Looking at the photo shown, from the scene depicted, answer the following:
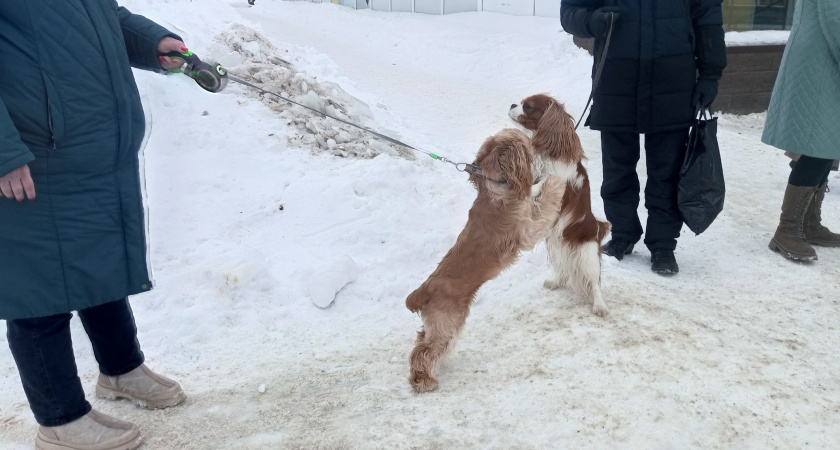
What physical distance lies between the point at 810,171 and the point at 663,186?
4.10 feet

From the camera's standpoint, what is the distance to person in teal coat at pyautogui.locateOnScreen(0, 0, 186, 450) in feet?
7.86

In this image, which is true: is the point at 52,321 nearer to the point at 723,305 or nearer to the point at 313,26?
the point at 723,305

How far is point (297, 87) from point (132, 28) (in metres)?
4.20

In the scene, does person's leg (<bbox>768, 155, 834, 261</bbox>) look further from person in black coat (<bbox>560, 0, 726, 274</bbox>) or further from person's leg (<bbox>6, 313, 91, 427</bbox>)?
person's leg (<bbox>6, 313, 91, 427</bbox>)

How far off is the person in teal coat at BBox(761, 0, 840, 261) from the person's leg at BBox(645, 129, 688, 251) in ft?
3.11

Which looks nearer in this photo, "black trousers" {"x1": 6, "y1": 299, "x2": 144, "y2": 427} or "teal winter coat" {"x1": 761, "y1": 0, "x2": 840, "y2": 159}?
"black trousers" {"x1": 6, "y1": 299, "x2": 144, "y2": 427}

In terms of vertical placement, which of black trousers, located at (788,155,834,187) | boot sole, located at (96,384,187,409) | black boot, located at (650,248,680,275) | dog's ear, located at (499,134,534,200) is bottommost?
black boot, located at (650,248,680,275)

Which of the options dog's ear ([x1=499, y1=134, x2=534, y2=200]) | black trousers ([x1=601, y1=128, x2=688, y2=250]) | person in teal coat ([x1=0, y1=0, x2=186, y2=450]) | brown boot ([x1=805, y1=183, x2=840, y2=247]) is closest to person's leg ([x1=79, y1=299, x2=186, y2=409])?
person in teal coat ([x1=0, y1=0, x2=186, y2=450])

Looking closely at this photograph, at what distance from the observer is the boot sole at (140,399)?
10.5 ft

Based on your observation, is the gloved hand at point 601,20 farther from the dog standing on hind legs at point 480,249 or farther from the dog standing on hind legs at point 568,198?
the dog standing on hind legs at point 480,249

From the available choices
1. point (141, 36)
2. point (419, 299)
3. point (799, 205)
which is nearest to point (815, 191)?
point (799, 205)

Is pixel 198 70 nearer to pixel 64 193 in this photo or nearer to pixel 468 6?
pixel 64 193

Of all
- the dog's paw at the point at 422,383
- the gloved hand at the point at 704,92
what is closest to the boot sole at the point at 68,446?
the dog's paw at the point at 422,383

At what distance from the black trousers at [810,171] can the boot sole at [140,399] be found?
464 centimetres
